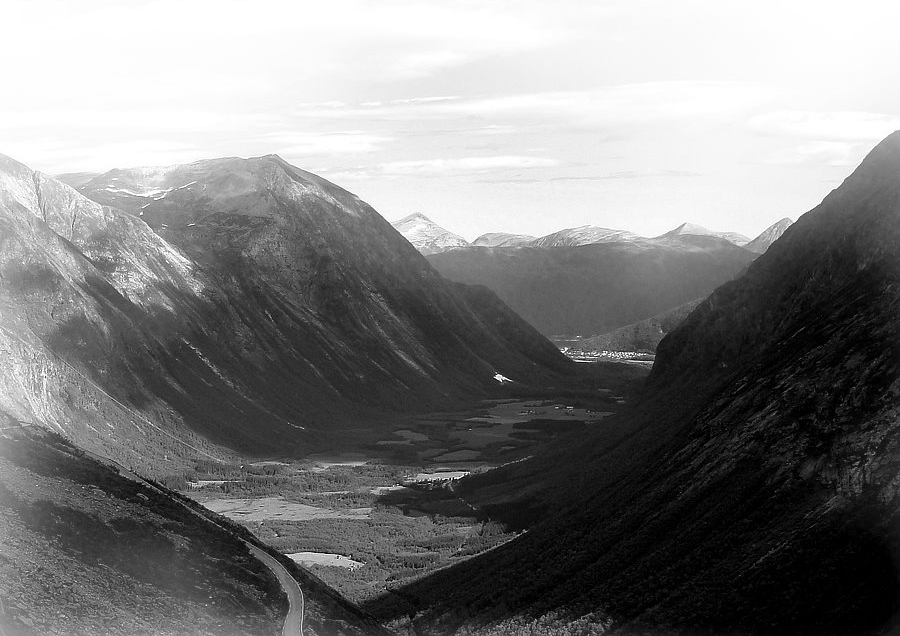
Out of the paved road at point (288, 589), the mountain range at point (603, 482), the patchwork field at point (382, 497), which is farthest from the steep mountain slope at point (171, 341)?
the paved road at point (288, 589)

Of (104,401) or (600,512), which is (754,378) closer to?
(600,512)

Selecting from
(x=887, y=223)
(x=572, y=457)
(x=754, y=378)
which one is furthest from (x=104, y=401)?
(x=887, y=223)

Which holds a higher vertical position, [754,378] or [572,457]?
[754,378]

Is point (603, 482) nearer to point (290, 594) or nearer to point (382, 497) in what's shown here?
point (290, 594)

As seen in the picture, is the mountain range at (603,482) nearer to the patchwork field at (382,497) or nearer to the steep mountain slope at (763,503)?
the steep mountain slope at (763,503)

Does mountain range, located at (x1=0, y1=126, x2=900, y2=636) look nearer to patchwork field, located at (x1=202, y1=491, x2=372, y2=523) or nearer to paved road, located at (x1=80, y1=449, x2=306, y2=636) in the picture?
paved road, located at (x1=80, y1=449, x2=306, y2=636)

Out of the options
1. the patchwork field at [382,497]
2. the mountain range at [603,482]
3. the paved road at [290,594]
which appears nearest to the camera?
the mountain range at [603,482]
